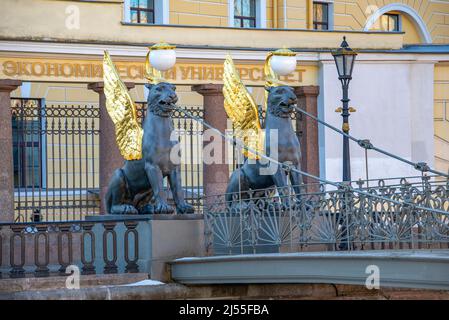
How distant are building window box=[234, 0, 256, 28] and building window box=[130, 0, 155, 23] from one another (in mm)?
2006

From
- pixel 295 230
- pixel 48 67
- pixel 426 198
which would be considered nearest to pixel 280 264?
pixel 295 230

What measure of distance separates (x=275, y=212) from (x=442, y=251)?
9.96 feet

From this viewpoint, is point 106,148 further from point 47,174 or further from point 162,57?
point 162,57

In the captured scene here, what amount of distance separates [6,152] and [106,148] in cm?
191

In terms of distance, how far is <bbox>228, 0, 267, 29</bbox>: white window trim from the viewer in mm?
37938

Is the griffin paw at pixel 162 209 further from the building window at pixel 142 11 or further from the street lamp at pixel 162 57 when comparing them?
the building window at pixel 142 11

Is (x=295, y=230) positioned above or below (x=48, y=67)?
below

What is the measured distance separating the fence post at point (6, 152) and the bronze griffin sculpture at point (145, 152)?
5.87m

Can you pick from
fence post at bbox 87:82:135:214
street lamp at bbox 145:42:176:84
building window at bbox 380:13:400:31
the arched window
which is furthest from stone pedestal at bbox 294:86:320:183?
street lamp at bbox 145:42:176:84

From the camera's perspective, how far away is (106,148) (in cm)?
3083

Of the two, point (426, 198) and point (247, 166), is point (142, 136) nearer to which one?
point (247, 166)

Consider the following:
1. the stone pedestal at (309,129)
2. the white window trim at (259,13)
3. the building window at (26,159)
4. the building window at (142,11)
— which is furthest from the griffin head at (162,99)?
the white window trim at (259,13)
